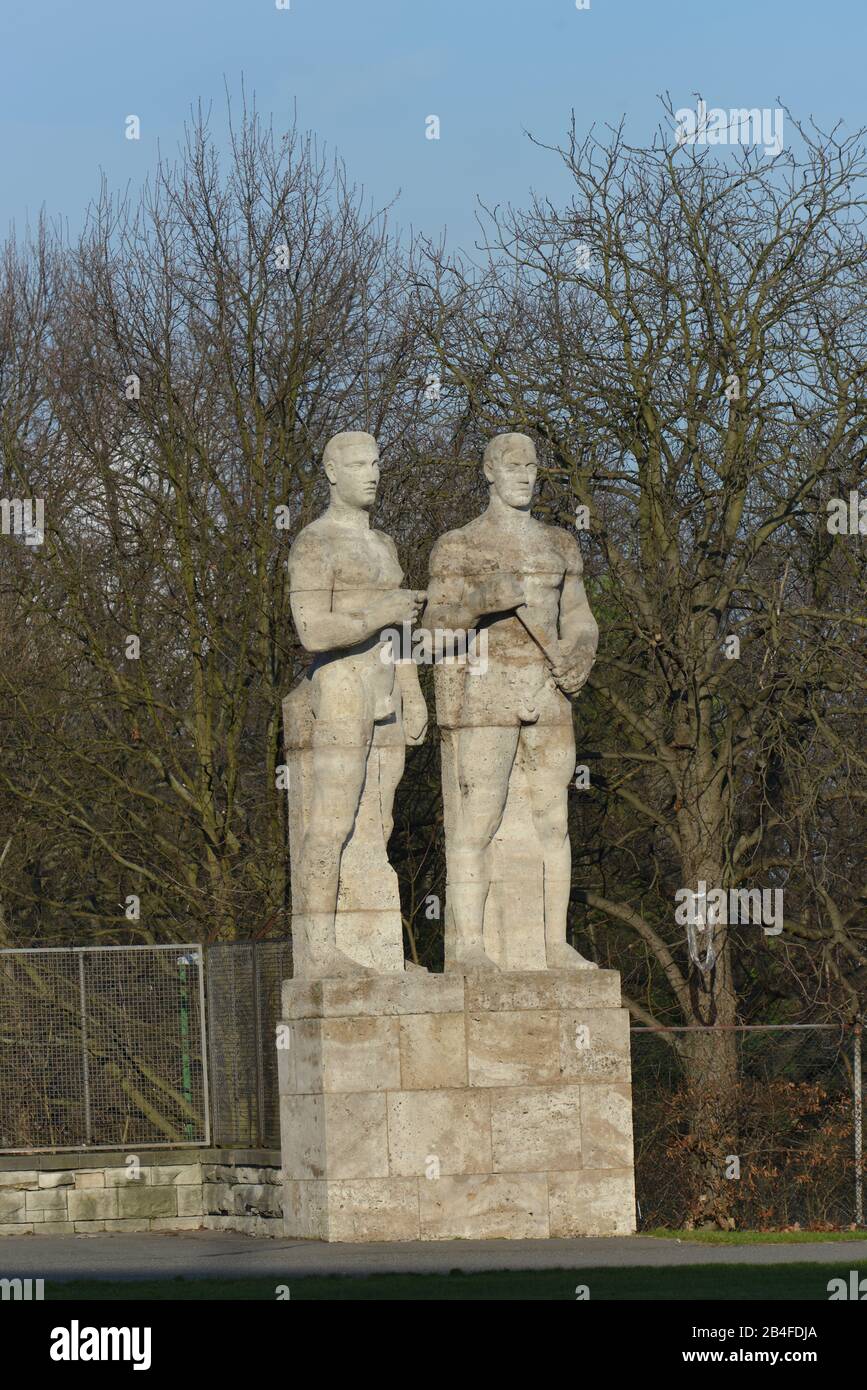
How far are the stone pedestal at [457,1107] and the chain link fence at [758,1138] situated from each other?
1971 millimetres

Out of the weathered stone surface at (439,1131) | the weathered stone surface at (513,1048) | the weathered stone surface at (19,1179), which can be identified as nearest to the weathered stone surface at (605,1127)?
the weathered stone surface at (513,1048)

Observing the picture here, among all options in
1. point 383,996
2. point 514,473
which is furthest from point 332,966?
point 514,473

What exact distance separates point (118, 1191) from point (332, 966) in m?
4.24

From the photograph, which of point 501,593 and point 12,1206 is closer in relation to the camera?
point 501,593

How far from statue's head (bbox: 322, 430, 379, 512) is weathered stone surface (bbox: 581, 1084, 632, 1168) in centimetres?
372

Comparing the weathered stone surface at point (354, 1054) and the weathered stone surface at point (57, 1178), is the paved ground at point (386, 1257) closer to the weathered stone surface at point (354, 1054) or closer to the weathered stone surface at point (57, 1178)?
the weathered stone surface at point (354, 1054)

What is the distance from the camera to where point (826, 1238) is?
14.0m

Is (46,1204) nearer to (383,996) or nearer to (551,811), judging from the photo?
(383,996)

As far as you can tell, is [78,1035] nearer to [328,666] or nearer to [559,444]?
[328,666]

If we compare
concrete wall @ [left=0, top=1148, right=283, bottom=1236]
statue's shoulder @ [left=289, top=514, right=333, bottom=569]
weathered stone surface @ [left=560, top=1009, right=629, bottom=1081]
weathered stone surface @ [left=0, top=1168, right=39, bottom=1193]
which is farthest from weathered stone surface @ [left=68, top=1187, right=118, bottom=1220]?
statue's shoulder @ [left=289, top=514, right=333, bottom=569]

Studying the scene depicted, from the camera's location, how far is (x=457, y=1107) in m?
13.9

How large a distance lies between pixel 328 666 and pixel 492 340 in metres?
6.84

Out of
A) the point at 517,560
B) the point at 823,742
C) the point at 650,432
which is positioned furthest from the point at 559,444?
the point at 517,560

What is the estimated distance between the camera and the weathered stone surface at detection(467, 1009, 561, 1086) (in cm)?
1399
